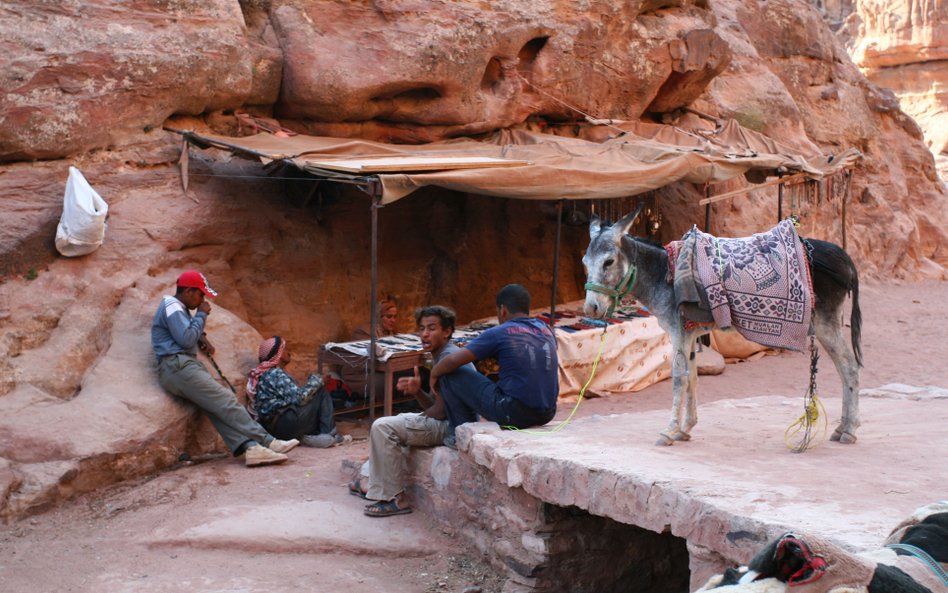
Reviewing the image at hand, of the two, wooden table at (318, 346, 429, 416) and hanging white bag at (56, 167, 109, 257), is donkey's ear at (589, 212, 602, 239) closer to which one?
wooden table at (318, 346, 429, 416)

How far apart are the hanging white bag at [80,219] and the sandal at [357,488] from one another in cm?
335

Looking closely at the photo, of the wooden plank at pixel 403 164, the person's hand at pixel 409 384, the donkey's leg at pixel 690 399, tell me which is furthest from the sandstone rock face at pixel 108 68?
the donkey's leg at pixel 690 399

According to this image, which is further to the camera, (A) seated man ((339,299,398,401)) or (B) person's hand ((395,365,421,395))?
(A) seated man ((339,299,398,401))

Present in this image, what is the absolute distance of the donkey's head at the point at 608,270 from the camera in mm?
5734

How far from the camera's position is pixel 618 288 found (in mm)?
5809

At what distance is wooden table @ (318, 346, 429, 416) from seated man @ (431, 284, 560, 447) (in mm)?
2460

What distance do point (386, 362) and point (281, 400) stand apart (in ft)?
3.48

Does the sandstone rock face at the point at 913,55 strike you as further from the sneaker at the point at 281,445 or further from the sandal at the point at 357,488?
the sandal at the point at 357,488

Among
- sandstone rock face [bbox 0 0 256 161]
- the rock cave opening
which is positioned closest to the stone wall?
the rock cave opening

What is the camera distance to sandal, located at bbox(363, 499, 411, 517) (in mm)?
6387

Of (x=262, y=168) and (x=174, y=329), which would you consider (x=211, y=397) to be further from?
(x=262, y=168)

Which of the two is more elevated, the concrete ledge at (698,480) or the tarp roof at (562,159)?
the tarp roof at (562,159)

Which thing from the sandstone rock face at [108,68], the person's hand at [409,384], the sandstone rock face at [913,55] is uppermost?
the sandstone rock face at [913,55]

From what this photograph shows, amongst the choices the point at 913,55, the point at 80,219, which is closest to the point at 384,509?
the point at 80,219
